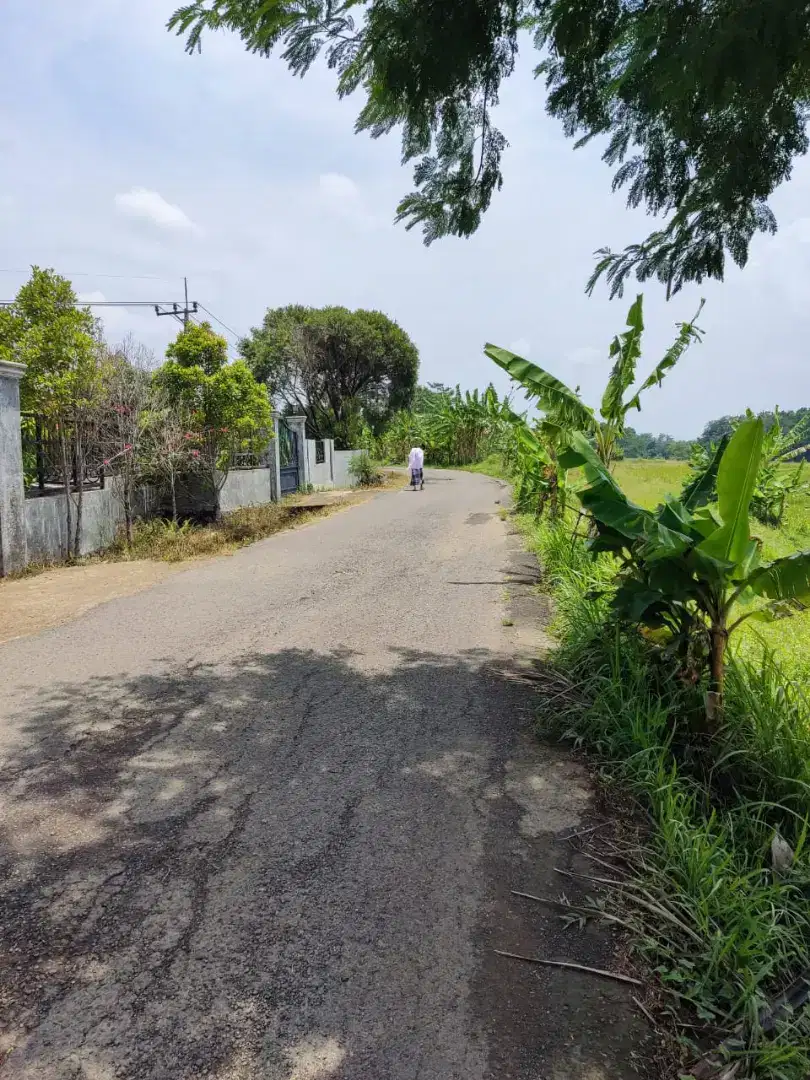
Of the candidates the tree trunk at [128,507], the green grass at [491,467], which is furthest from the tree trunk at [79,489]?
the green grass at [491,467]

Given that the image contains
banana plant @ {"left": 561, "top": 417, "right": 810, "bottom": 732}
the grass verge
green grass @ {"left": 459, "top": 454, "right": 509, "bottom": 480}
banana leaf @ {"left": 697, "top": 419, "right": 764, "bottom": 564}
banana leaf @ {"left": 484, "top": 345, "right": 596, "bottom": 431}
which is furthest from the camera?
green grass @ {"left": 459, "top": 454, "right": 509, "bottom": 480}

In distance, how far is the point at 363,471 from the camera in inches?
991

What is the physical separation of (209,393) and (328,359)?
20000 millimetres

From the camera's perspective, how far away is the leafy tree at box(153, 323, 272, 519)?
13.1 metres

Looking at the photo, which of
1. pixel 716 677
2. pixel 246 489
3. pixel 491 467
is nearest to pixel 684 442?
pixel 491 467

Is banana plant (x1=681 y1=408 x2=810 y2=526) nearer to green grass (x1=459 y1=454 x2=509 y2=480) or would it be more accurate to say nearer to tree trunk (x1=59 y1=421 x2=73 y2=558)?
green grass (x1=459 y1=454 x2=509 y2=480)

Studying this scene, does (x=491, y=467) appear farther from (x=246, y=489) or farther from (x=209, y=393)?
(x=209, y=393)

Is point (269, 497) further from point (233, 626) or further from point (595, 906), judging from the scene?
point (595, 906)

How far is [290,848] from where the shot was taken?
318 cm

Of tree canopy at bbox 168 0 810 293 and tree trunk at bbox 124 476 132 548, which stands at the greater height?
tree canopy at bbox 168 0 810 293

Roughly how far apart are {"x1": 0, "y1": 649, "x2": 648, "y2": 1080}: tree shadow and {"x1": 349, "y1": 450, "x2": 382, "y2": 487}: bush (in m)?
20.3

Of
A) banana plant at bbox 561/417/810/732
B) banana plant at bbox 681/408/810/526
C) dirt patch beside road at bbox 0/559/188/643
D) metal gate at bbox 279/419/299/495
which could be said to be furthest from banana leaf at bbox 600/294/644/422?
metal gate at bbox 279/419/299/495

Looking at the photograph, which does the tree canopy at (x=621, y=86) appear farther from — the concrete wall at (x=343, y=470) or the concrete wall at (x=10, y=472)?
the concrete wall at (x=343, y=470)

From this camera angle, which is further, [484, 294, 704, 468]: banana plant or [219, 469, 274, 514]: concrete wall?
[219, 469, 274, 514]: concrete wall
